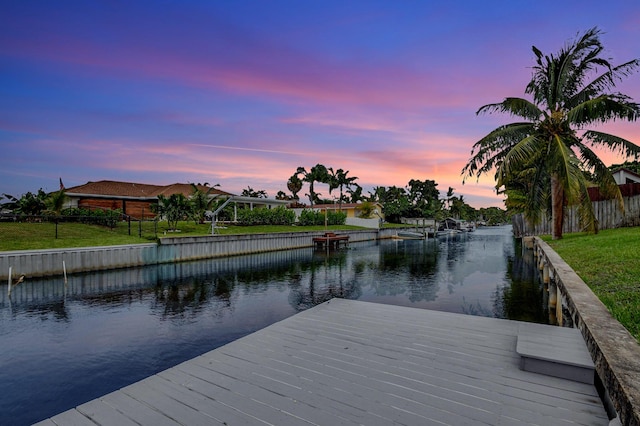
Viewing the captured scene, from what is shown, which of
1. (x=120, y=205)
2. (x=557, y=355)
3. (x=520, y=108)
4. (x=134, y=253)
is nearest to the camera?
(x=557, y=355)

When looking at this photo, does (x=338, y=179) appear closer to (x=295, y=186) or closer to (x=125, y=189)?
(x=295, y=186)

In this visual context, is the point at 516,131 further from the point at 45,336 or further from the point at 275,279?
the point at 45,336

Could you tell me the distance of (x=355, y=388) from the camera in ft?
12.8

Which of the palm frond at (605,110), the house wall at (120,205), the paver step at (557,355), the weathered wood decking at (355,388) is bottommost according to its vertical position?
the weathered wood decking at (355,388)

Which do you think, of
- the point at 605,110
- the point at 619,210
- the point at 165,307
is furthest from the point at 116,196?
the point at 619,210

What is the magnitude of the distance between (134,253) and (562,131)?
94.1 feet

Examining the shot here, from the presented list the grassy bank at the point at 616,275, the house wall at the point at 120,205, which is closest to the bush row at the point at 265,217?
the house wall at the point at 120,205

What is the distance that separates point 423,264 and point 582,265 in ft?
56.9

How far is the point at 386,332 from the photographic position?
6227 millimetres

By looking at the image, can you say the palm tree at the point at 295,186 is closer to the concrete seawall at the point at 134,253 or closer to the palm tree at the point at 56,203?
the concrete seawall at the point at 134,253

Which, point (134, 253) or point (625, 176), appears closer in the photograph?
point (134, 253)

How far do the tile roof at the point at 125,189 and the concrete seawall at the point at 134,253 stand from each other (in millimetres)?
8607

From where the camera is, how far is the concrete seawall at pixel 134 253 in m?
18.0

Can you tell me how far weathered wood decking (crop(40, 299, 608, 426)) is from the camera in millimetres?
3254
